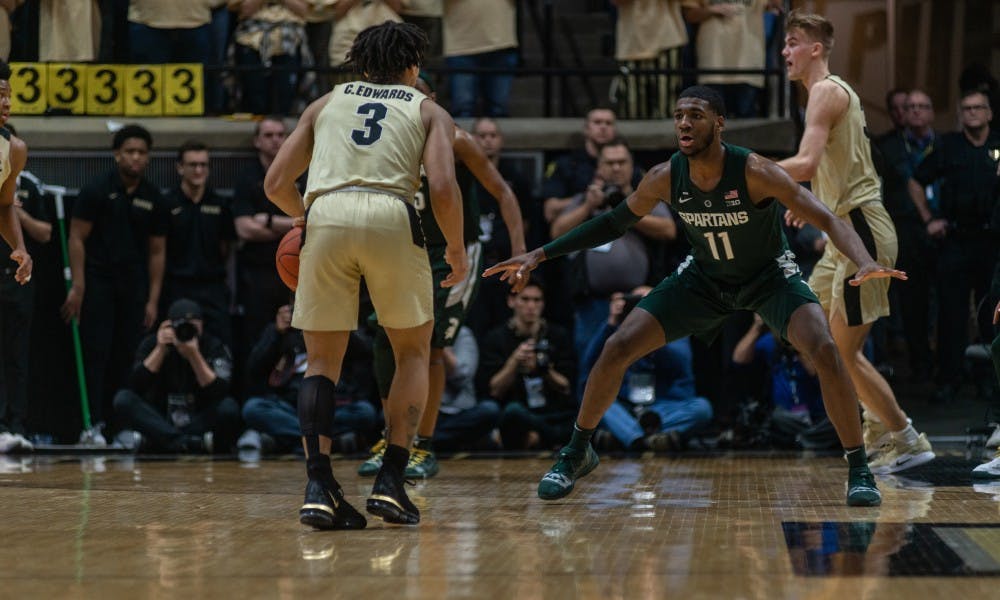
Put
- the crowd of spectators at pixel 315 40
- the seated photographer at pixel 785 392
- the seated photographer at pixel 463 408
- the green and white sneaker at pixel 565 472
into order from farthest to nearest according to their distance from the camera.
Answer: the crowd of spectators at pixel 315 40, the seated photographer at pixel 463 408, the seated photographer at pixel 785 392, the green and white sneaker at pixel 565 472

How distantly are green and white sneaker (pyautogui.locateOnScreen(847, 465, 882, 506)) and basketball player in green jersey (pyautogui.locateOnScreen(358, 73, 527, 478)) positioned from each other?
197cm

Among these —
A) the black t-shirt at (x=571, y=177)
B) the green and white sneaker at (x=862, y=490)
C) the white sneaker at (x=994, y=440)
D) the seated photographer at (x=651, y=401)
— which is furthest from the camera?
the black t-shirt at (x=571, y=177)

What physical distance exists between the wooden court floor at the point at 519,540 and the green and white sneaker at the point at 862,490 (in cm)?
9

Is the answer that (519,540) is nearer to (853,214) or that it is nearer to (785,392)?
(853,214)

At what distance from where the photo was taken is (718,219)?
6.27 m

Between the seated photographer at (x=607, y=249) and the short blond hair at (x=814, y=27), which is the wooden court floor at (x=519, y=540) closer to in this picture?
the short blond hair at (x=814, y=27)

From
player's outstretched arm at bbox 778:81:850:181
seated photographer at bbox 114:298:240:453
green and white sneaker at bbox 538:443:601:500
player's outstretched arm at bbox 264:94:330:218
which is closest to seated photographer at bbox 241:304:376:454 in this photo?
seated photographer at bbox 114:298:240:453

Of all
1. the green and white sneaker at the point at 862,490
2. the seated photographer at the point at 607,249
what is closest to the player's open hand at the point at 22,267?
the seated photographer at the point at 607,249

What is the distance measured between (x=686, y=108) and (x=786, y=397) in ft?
13.0

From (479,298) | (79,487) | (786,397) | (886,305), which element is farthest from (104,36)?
(886,305)

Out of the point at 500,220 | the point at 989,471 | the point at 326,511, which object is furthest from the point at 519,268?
the point at 500,220

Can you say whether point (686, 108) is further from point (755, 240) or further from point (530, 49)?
point (530, 49)

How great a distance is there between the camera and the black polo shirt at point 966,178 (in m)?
10.2

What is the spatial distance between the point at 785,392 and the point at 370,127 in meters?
4.91
